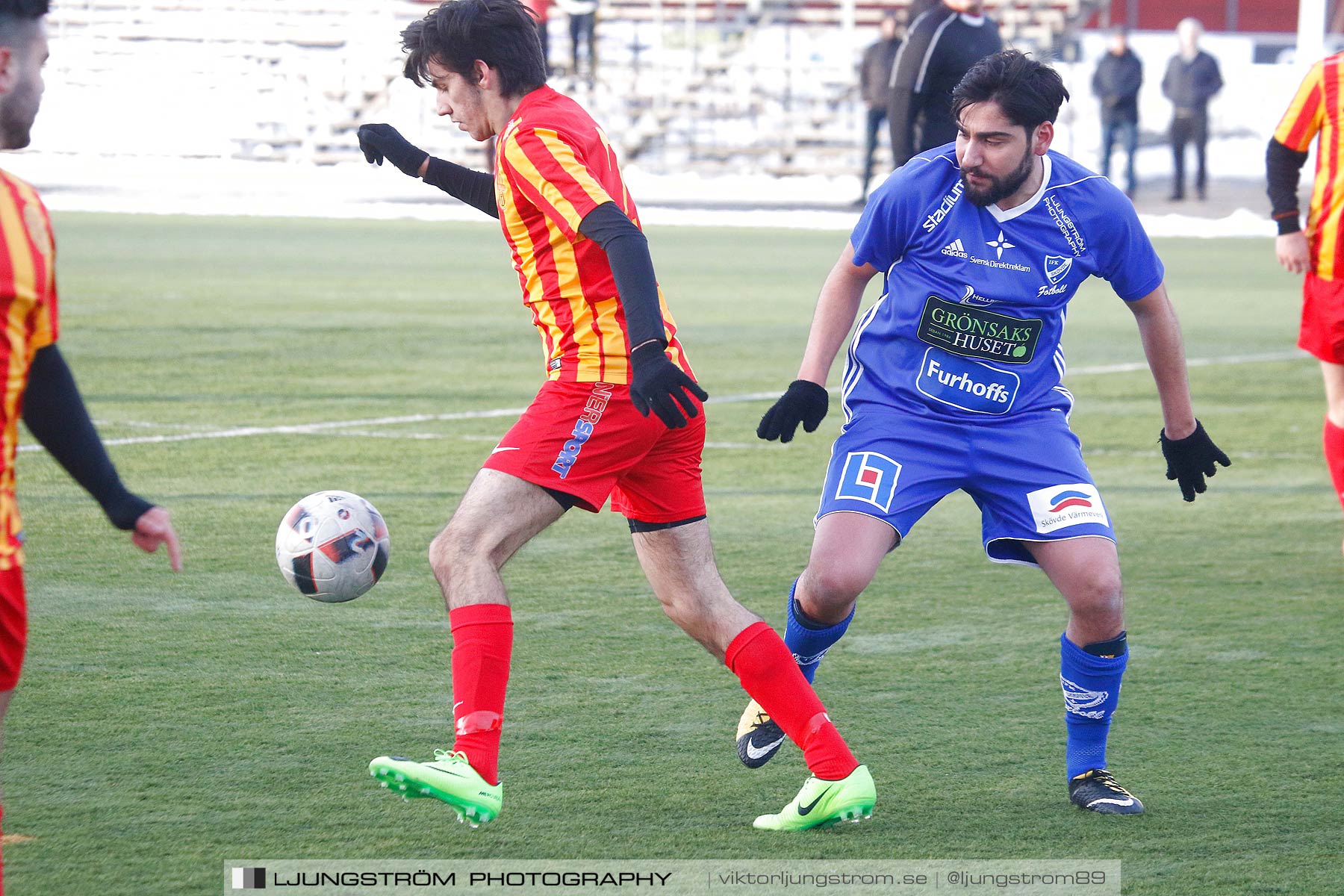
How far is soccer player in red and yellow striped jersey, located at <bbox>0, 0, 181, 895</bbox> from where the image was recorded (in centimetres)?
279

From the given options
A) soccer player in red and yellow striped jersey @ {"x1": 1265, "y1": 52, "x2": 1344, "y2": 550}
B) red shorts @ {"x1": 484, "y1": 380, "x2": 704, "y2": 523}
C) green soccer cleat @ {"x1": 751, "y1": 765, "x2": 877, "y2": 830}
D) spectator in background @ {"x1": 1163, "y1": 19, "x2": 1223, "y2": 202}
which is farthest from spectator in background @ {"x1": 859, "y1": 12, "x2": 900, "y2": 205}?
green soccer cleat @ {"x1": 751, "y1": 765, "x2": 877, "y2": 830}

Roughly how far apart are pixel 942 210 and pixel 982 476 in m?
0.63

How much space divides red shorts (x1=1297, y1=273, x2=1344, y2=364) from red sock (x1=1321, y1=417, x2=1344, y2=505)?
0.85 ft

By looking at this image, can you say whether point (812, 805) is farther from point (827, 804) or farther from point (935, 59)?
point (935, 59)

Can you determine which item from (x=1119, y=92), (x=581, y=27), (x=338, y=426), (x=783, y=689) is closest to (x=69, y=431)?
(x=783, y=689)

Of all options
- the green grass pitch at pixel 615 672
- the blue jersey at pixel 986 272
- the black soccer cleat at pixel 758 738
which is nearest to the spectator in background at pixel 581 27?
the green grass pitch at pixel 615 672

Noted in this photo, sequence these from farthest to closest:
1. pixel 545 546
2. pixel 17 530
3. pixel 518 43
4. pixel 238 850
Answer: pixel 545 546
pixel 518 43
pixel 238 850
pixel 17 530

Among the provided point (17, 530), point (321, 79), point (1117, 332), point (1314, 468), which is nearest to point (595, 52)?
point (321, 79)

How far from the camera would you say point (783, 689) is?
Result: 162 inches

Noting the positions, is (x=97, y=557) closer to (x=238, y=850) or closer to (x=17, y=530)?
(x=238, y=850)

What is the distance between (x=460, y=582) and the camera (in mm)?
3969

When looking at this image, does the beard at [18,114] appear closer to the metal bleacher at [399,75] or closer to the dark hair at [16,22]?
the dark hair at [16,22]

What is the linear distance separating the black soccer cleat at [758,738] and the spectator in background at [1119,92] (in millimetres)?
22973

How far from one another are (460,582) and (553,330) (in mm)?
618
